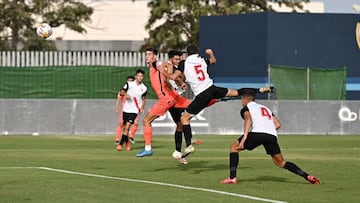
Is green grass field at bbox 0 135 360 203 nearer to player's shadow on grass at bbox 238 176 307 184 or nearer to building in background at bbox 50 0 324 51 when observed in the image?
player's shadow on grass at bbox 238 176 307 184

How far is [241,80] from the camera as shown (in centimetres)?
4203

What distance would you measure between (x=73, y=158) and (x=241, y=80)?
19753mm

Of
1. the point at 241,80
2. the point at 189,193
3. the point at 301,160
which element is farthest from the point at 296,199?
the point at 241,80

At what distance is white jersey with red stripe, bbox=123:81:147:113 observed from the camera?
28125 millimetres

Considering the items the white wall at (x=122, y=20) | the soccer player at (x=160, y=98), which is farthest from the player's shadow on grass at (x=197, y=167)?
the white wall at (x=122, y=20)

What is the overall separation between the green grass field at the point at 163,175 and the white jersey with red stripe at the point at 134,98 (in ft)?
3.53

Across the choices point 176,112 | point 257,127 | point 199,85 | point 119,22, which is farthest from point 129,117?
point 119,22

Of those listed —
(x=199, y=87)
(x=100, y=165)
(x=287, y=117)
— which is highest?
(x=199, y=87)

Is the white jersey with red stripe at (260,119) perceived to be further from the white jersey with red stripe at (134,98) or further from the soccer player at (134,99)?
the white jersey with red stripe at (134,98)

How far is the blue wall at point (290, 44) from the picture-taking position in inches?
1649

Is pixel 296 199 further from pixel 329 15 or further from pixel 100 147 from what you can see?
pixel 329 15

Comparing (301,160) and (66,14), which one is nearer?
(301,160)

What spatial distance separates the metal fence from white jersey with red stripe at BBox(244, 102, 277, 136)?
93.1 feet

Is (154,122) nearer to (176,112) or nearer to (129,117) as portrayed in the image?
(129,117)
